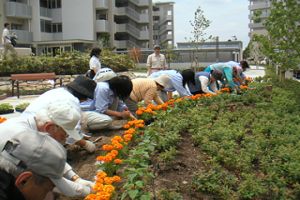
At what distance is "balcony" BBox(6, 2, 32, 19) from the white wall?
465 centimetres

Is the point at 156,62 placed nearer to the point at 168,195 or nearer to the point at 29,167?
the point at 168,195

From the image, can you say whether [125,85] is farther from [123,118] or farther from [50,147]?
[50,147]

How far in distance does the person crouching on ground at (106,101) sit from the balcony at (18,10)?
30.1 meters

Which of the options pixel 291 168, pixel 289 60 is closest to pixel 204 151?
pixel 291 168

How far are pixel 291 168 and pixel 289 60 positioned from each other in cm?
509

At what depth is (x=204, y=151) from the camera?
4.84 m

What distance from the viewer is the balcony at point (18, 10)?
33.2 m

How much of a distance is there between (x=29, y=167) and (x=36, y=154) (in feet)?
0.23

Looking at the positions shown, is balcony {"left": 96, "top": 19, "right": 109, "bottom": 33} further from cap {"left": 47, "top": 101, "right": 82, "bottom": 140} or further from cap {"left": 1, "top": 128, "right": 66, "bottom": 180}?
cap {"left": 1, "top": 128, "right": 66, "bottom": 180}

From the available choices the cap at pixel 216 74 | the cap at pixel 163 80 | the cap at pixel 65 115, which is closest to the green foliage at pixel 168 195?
the cap at pixel 65 115

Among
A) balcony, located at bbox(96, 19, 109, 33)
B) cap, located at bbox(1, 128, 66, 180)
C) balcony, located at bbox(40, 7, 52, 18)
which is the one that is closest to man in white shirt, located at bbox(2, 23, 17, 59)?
cap, located at bbox(1, 128, 66, 180)

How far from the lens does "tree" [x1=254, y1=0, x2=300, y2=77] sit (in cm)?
833

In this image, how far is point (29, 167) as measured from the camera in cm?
203

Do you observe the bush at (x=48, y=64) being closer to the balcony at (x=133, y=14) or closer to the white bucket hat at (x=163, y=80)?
the white bucket hat at (x=163, y=80)
